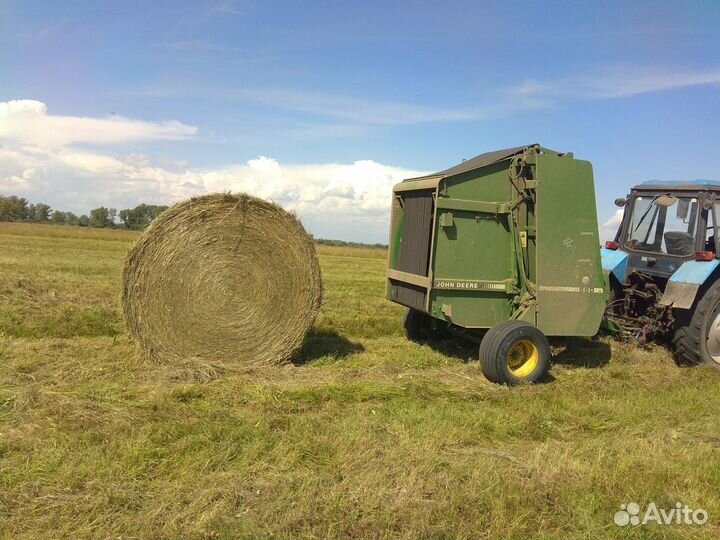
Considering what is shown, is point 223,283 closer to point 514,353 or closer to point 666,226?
point 514,353

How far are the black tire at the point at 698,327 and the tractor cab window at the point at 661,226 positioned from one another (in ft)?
1.95

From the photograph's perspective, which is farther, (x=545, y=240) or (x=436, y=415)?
(x=545, y=240)

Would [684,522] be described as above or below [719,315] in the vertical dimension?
below

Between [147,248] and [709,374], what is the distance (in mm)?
6294

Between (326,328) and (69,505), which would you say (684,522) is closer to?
(69,505)

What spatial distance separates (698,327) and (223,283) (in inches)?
218

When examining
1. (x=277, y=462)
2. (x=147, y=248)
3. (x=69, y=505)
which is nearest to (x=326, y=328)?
(x=147, y=248)

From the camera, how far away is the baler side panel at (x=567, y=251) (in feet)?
20.6

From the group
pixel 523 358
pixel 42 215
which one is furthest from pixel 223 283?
pixel 42 215

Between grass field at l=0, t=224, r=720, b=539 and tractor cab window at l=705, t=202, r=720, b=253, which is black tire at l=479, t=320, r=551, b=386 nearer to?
grass field at l=0, t=224, r=720, b=539

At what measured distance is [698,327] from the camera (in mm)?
6797

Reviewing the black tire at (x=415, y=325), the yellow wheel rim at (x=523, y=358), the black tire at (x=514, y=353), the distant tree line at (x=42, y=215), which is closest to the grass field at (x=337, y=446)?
the black tire at (x=514, y=353)

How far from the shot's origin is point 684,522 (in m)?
3.14

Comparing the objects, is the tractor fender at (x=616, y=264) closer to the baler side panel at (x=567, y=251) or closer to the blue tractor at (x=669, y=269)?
the blue tractor at (x=669, y=269)
